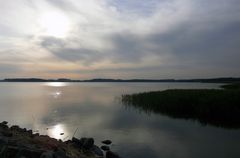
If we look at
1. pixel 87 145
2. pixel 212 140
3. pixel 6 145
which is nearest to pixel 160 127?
pixel 212 140

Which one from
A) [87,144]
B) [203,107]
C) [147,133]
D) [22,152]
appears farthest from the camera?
[203,107]

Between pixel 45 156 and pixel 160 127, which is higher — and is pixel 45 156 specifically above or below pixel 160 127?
above

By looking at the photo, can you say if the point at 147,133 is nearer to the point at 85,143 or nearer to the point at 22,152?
the point at 85,143

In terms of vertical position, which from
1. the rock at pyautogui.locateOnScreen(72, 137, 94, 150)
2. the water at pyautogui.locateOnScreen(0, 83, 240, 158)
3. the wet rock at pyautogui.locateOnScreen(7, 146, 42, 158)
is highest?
the wet rock at pyautogui.locateOnScreen(7, 146, 42, 158)

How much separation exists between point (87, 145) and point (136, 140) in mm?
5477

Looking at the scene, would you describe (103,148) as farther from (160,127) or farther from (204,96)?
(204,96)

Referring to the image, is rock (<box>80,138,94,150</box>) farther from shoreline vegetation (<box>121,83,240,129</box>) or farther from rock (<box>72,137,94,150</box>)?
shoreline vegetation (<box>121,83,240,129</box>)

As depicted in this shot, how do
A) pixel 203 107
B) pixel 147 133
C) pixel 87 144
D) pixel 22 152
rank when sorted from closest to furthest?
1. pixel 22 152
2. pixel 87 144
3. pixel 147 133
4. pixel 203 107

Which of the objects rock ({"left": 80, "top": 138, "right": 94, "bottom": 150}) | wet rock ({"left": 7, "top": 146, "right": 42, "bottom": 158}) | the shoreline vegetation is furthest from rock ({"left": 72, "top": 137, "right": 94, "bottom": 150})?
the shoreline vegetation

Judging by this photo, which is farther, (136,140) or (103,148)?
(136,140)

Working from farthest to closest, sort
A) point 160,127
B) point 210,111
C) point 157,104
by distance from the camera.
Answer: point 157,104 → point 210,111 → point 160,127

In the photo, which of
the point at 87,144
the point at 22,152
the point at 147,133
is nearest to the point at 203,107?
the point at 147,133

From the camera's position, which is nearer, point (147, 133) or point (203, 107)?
point (147, 133)

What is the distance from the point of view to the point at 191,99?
36.5 meters
